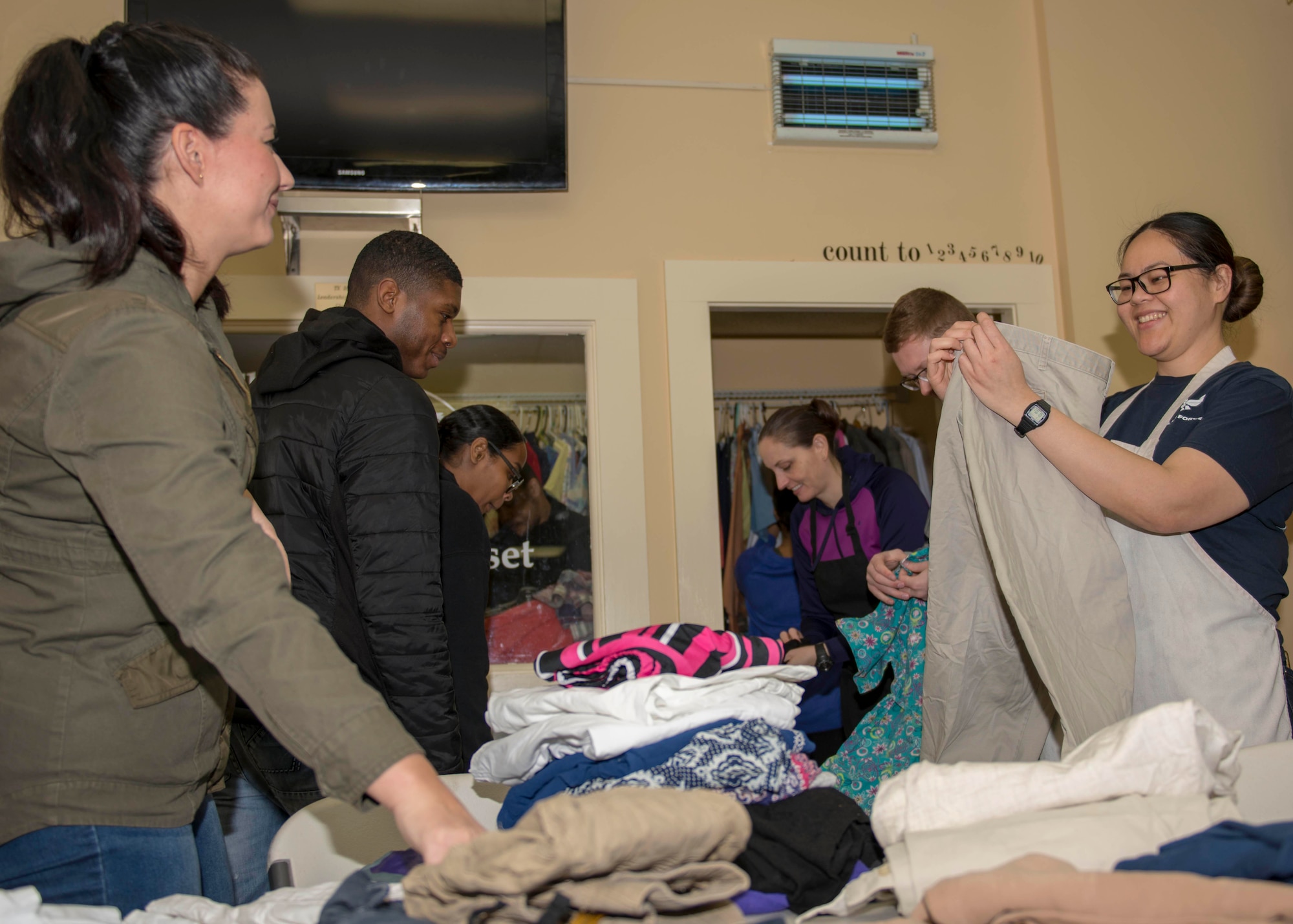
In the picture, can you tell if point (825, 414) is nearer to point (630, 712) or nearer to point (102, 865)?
point (630, 712)

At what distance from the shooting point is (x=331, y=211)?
2.85 metres

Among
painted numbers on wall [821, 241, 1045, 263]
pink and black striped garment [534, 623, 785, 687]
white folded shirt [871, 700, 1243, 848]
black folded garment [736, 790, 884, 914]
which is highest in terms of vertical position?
painted numbers on wall [821, 241, 1045, 263]

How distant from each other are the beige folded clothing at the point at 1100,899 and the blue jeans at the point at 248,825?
1.23m

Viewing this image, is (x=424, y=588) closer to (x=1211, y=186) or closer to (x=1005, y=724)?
(x=1005, y=724)

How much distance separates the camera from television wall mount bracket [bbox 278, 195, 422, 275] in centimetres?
283

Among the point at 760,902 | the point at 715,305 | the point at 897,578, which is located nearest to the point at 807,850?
the point at 760,902

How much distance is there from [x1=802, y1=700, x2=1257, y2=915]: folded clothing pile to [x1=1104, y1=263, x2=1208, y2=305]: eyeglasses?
1019 millimetres

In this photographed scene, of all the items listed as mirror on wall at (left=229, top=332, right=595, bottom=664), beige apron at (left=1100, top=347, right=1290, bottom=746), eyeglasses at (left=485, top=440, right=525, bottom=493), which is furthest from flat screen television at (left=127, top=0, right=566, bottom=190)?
beige apron at (left=1100, top=347, right=1290, bottom=746)

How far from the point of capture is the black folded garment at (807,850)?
95 cm

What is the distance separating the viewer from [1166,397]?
1.72 meters

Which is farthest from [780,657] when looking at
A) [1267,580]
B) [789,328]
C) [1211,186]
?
[789,328]

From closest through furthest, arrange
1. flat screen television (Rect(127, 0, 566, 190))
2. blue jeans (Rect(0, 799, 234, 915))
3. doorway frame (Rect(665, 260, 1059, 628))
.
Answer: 1. blue jeans (Rect(0, 799, 234, 915))
2. flat screen television (Rect(127, 0, 566, 190))
3. doorway frame (Rect(665, 260, 1059, 628))

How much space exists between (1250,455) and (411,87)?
2421 mm

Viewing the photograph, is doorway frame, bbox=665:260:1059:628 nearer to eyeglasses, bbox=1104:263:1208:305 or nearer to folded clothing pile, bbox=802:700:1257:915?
eyeglasses, bbox=1104:263:1208:305
